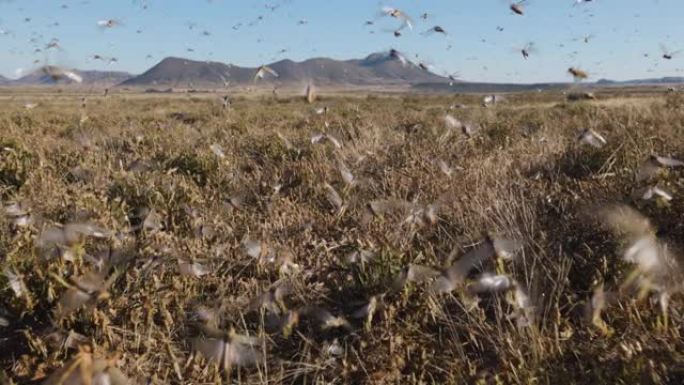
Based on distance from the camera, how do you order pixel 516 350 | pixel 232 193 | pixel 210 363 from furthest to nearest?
pixel 232 193, pixel 210 363, pixel 516 350

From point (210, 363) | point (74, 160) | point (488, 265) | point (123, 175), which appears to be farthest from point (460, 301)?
point (74, 160)

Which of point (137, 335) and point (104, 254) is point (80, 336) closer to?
point (137, 335)

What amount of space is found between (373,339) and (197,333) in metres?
0.96

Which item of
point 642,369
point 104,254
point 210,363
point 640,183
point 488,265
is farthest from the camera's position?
point 640,183

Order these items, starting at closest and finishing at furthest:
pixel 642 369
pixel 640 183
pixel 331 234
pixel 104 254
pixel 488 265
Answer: pixel 642 369
pixel 488 265
pixel 104 254
pixel 640 183
pixel 331 234

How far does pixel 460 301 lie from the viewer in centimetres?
285

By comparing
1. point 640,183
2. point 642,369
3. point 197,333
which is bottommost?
point 197,333

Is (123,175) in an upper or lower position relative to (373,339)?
upper

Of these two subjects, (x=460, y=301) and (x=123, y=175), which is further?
(x=123, y=175)

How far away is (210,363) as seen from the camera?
254 centimetres

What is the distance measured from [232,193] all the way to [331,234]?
4.96 ft

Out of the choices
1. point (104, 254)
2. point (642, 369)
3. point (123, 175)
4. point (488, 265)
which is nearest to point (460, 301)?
point (488, 265)

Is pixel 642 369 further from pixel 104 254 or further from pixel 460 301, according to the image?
pixel 104 254

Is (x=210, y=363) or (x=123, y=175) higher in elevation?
(x=123, y=175)
